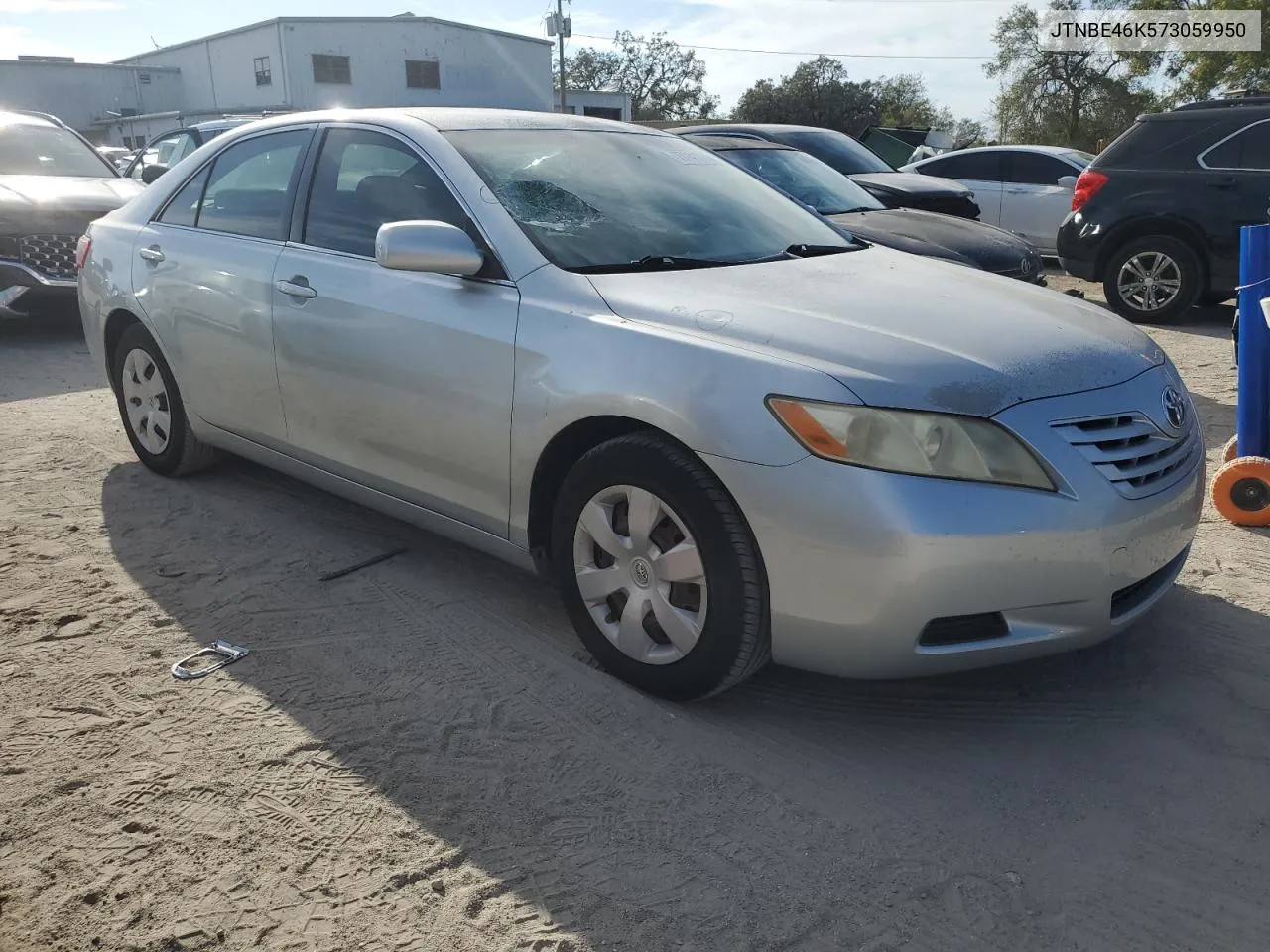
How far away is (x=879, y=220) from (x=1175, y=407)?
488 centimetres

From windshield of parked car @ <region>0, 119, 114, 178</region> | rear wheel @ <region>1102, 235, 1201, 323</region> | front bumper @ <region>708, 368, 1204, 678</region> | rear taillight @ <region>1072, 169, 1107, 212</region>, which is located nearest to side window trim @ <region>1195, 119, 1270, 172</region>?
rear wheel @ <region>1102, 235, 1201, 323</region>

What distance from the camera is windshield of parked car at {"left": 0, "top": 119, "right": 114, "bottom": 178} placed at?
354 inches

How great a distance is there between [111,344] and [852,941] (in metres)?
4.33

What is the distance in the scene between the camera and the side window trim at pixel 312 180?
11.3 feet

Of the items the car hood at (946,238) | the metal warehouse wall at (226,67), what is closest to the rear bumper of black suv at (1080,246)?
the car hood at (946,238)

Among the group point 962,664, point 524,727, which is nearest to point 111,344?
point 524,727

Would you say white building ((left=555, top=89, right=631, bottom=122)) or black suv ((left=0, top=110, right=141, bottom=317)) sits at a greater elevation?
white building ((left=555, top=89, right=631, bottom=122))

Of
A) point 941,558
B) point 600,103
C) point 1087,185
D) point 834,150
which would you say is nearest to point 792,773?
point 941,558

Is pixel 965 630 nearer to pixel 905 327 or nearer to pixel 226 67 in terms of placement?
pixel 905 327

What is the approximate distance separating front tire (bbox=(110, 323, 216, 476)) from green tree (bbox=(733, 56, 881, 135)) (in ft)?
157

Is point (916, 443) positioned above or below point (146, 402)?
above

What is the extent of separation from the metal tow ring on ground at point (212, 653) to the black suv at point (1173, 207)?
8073 millimetres

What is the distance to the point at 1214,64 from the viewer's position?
32469 mm

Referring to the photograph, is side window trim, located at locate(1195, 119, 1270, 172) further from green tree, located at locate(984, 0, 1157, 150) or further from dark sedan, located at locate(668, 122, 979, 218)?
green tree, located at locate(984, 0, 1157, 150)
